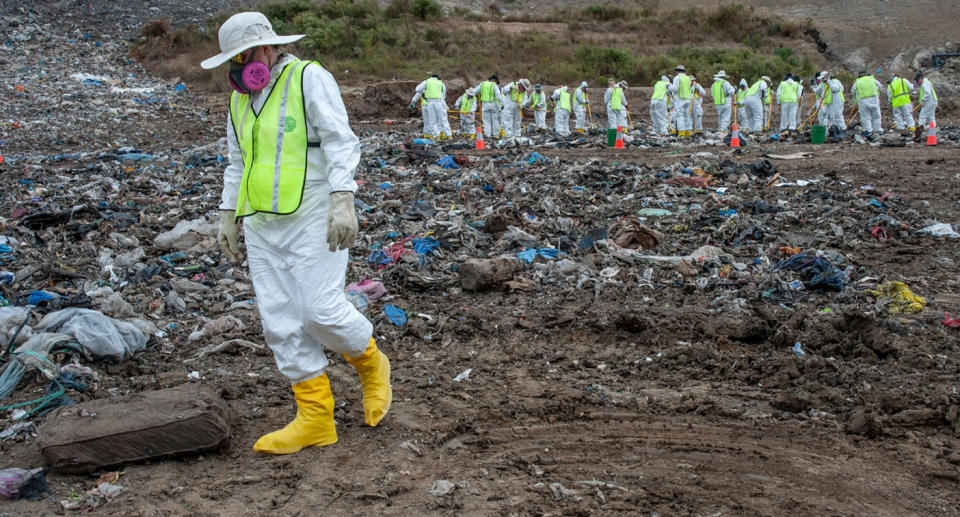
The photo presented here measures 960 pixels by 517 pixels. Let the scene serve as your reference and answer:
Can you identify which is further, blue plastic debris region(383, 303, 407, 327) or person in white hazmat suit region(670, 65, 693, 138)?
person in white hazmat suit region(670, 65, 693, 138)

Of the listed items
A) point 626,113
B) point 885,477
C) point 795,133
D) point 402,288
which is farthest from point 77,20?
point 885,477

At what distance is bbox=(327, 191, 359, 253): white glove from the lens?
9.58 ft

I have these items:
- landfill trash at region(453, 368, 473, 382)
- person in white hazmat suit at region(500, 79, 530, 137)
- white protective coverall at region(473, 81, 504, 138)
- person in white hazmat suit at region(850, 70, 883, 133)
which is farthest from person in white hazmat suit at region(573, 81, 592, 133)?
landfill trash at region(453, 368, 473, 382)

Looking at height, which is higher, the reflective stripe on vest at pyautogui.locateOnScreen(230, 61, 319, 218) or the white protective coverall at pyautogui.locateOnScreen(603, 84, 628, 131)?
the white protective coverall at pyautogui.locateOnScreen(603, 84, 628, 131)

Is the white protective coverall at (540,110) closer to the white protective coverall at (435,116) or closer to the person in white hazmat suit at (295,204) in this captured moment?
the white protective coverall at (435,116)

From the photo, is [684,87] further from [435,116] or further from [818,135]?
[435,116]

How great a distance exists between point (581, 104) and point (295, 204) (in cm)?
1924

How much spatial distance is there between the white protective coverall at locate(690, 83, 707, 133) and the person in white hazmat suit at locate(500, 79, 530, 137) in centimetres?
469

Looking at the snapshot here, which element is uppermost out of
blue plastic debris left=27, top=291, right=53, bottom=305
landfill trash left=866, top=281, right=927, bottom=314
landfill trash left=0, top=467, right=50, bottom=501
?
blue plastic debris left=27, top=291, right=53, bottom=305

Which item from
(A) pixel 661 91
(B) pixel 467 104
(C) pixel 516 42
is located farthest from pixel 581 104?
(C) pixel 516 42

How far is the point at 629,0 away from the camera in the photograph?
142 feet

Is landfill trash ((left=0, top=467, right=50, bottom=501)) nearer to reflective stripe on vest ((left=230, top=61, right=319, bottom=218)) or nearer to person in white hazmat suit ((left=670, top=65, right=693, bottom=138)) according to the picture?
reflective stripe on vest ((left=230, top=61, right=319, bottom=218))

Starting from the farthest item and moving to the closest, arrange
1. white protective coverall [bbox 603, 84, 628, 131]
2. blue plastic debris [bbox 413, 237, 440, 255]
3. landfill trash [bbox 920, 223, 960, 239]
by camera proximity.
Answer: white protective coverall [bbox 603, 84, 628, 131], landfill trash [bbox 920, 223, 960, 239], blue plastic debris [bbox 413, 237, 440, 255]

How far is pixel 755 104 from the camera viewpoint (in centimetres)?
1967
